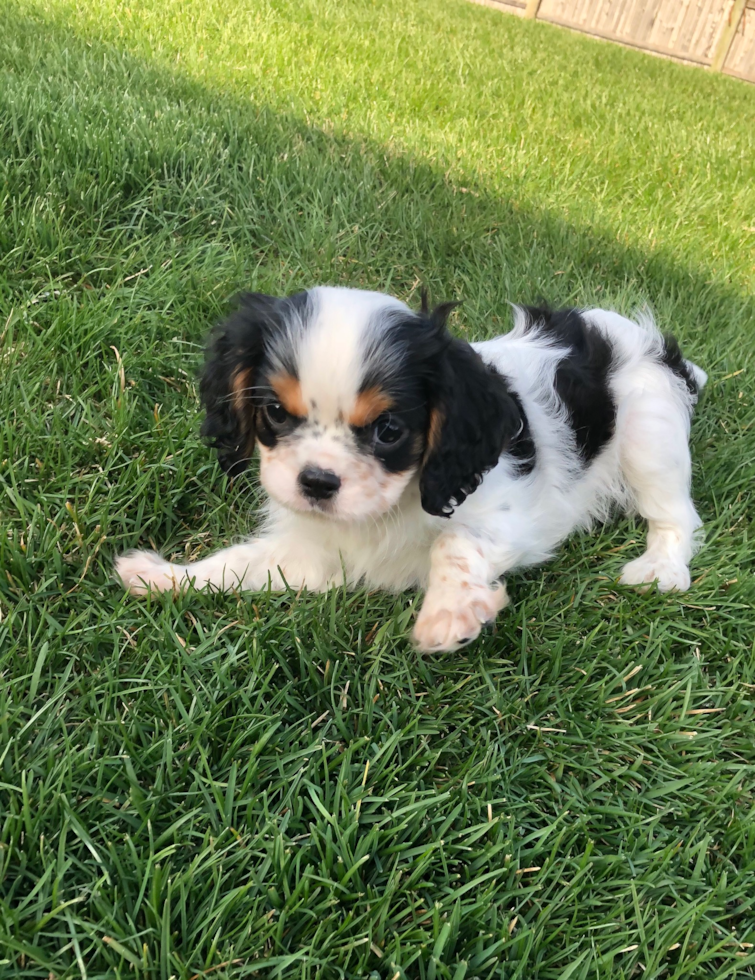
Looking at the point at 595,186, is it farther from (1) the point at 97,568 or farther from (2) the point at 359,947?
(2) the point at 359,947

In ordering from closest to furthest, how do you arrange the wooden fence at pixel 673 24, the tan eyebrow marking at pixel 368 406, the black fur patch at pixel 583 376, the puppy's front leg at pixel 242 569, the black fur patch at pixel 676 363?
the tan eyebrow marking at pixel 368 406 < the puppy's front leg at pixel 242 569 < the black fur patch at pixel 583 376 < the black fur patch at pixel 676 363 < the wooden fence at pixel 673 24

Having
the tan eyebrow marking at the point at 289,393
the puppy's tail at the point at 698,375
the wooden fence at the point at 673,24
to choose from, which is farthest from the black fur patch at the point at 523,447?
the wooden fence at the point at 673,24

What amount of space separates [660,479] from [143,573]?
163 cm

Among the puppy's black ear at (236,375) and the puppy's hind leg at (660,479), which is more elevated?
the puppy's black ear at (236,375)

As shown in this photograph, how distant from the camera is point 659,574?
7.31 ft

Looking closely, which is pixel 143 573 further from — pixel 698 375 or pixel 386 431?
pixel 698 375

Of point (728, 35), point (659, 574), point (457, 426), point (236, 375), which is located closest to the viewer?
point (457, 426)

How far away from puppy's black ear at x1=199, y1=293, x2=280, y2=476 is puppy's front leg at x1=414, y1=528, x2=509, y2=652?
0.60 m

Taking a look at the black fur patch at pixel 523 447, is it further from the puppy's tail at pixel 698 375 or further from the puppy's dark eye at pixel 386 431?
the puppy's tail at pixel 698 375

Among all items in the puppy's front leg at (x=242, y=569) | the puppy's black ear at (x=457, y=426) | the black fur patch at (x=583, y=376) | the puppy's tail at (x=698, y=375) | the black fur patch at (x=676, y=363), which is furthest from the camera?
the puppy's tail at (x=698, y=375)

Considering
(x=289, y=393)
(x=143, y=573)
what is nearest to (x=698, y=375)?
(x=289, y=393)

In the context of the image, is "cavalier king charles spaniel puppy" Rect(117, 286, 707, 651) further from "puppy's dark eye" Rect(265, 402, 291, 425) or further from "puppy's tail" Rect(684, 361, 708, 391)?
"puppy's tail" Rect(684, 361, 708, 391)

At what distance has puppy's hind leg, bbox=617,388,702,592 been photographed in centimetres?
227

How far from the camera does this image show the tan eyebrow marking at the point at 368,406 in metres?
1.70
